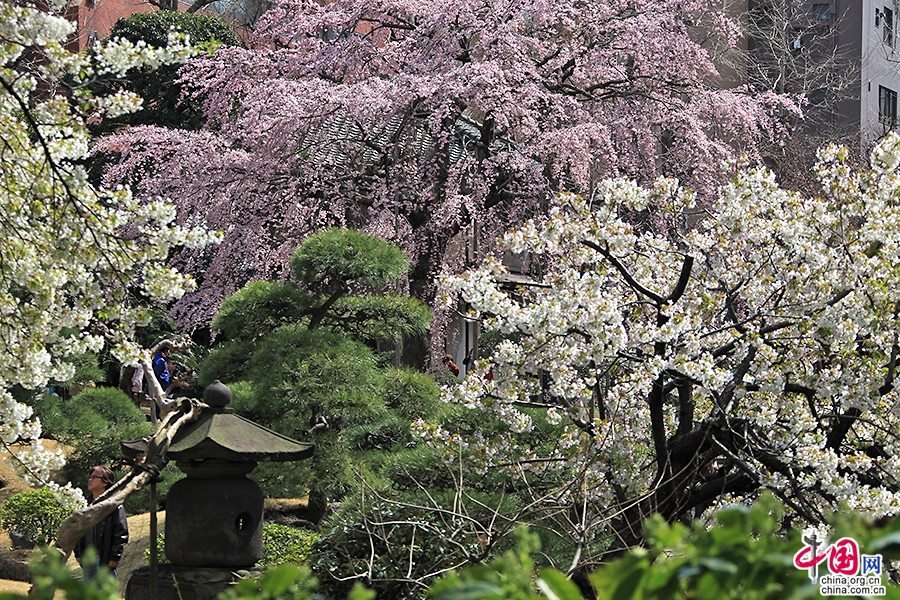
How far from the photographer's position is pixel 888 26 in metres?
25.4

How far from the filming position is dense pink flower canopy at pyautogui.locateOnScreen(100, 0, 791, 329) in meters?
10.8

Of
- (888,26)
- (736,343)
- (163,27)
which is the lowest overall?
(736,343)

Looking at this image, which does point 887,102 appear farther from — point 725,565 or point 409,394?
point 725,565

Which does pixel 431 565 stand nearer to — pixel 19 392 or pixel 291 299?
pixel 291 299

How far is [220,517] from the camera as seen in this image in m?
5.83

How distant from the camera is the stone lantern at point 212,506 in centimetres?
573

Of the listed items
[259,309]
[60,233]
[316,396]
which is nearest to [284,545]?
[316,396]

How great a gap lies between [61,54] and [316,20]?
27.8ft

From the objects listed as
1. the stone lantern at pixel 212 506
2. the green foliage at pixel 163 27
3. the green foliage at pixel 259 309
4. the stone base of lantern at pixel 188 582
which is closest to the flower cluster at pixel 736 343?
the stone lantern at pixel 212 506

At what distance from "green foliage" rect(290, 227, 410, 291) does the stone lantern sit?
8.74 feet

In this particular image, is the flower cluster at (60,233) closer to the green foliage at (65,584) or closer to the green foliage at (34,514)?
the green foliage at (65,584)

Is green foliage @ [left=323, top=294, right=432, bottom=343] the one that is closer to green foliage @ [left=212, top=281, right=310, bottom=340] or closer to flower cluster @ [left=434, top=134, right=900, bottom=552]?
green foliage @ [left=212, top=281, right=310, bottom=340]
